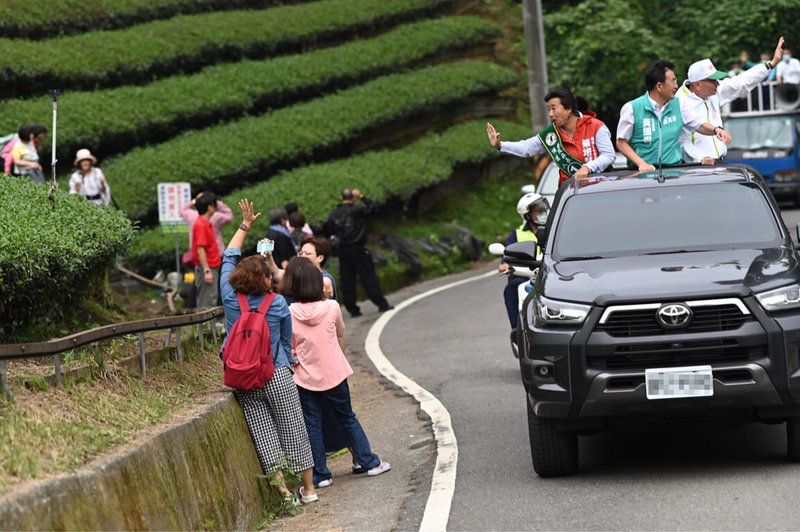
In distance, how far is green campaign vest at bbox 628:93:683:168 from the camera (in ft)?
35.5

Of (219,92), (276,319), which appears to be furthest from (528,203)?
(219,92)

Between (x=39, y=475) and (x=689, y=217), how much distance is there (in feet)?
16.4

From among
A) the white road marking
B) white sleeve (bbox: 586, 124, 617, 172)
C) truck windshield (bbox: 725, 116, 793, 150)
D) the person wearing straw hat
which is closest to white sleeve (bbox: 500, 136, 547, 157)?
white sleeve (bbox: 586, 124, 617, 172)

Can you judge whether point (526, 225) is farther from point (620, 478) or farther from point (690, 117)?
point (620, 478)

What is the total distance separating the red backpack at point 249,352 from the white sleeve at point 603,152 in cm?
333

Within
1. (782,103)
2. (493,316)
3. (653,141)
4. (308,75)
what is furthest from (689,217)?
(782,103)

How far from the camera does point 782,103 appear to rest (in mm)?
30641

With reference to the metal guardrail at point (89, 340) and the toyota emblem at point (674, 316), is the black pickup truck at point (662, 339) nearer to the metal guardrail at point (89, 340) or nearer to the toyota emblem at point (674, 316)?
the toyota emblem at point (674, 316)

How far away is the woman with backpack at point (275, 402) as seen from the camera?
358 inches

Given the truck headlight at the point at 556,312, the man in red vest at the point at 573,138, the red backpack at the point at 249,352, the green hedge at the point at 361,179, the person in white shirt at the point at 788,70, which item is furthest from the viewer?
the person in white shirt at the point at 788,70

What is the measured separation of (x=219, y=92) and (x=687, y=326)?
19617 mm

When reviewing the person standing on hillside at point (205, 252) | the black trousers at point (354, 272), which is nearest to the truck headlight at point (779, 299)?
the person standing on hillside at point (205, 252)

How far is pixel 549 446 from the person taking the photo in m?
8.59

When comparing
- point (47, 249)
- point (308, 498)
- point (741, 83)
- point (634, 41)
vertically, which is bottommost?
point (308, 498)
